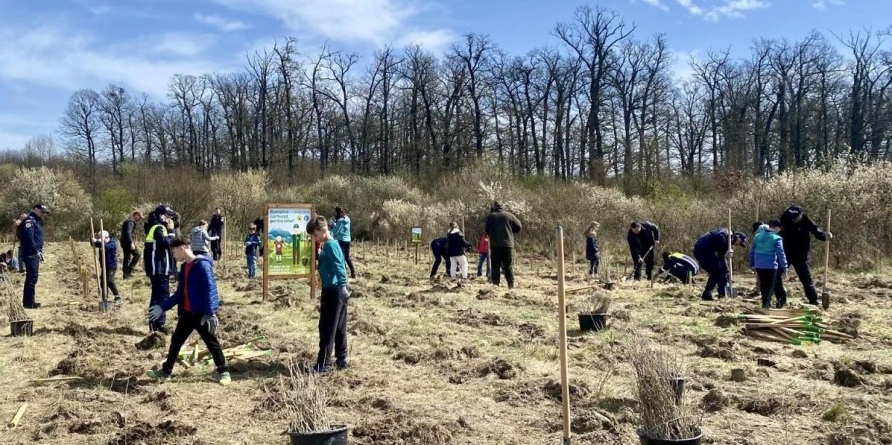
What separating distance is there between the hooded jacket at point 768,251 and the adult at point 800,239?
63 cm

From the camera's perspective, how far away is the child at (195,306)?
7.16 metres

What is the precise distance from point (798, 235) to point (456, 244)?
7.49 m

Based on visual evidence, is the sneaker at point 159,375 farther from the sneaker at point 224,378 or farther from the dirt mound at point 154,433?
the dirt mound at point 154,433

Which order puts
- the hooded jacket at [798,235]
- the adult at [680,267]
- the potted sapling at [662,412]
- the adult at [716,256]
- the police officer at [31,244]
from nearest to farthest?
the potted sapling at [662,412] < the hooded jacket at [798,235] < the police officer at [31,244] < the adult at [716,256] < the adult at [680,267]

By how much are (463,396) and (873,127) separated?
1723 inches

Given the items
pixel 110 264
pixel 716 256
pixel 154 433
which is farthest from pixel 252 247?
pixel 154 433

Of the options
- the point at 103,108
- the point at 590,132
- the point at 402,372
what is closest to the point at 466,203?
the point at 590,132

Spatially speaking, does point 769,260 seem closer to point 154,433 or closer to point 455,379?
point 455,379

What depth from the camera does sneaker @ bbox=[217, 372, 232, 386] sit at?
714 centimetres

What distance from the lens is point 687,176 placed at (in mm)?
42938

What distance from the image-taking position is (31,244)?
1234 cm

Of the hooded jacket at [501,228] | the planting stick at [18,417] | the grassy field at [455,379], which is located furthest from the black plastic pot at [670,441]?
the hooded jacket at [501,228]

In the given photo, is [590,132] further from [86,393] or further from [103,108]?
[86,393]

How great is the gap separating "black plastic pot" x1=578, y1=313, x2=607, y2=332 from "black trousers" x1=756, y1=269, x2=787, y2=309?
3261 mm
